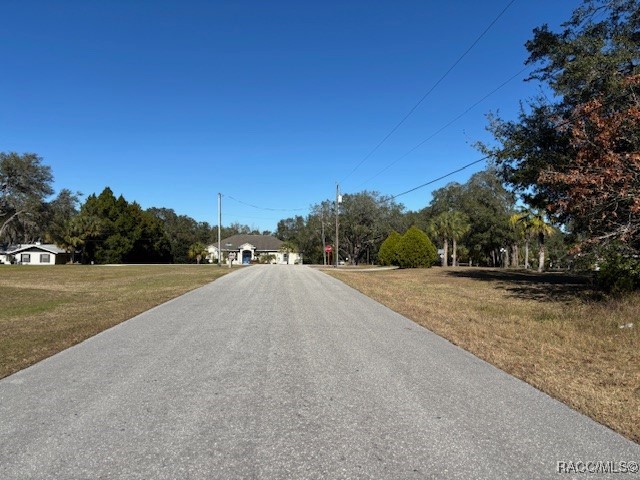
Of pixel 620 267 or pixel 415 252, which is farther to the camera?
pixel 415 252

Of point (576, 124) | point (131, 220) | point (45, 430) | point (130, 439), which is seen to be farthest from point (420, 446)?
point (131, 220)

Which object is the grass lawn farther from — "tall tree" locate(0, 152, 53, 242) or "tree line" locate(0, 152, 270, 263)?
"tall tree" locate(0, 152, 53, 242)

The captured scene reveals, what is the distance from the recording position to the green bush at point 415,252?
4291 cm

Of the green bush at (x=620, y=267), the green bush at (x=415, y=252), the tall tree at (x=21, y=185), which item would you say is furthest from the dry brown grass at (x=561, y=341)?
the tall tree at (x=21, y=185)

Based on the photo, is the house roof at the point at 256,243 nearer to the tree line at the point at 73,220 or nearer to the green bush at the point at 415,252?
the tree line at the point at 73,220

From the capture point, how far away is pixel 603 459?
3.61m

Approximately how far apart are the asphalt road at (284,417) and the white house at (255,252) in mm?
82116

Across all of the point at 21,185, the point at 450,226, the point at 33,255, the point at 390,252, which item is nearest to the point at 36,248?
the point at 33,255

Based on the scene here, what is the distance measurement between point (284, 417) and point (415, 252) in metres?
39.5

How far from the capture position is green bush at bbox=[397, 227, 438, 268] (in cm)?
4291

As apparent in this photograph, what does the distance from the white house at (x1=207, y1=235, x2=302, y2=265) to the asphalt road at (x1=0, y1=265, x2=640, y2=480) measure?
82.1 m

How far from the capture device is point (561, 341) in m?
8.36

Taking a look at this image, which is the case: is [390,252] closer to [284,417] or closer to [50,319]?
[50,319]

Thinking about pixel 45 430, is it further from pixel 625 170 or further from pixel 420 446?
pixel 625 170
